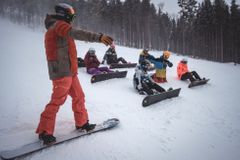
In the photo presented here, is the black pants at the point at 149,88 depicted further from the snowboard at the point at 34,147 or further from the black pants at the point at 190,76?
the black pants at the point at 190,76

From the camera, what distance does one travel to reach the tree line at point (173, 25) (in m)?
40.7

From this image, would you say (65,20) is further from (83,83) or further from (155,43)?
(155,43)

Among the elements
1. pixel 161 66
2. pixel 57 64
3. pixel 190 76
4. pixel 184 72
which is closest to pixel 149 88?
pixel 161 66

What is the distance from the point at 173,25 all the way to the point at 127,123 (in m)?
58.8

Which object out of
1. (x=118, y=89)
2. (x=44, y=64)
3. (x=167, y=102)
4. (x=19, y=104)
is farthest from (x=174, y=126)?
(x=44, y=64)

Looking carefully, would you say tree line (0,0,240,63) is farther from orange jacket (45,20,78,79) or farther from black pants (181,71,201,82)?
orange jacket (45,20,78,79)

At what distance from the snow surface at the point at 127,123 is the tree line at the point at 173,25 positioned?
115 feet

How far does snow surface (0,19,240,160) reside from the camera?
139 inches

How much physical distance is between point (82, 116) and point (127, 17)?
4680 cm

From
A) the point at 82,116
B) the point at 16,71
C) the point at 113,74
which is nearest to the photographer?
the point at 82,116

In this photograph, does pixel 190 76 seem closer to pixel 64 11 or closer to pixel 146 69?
pixel 146 69

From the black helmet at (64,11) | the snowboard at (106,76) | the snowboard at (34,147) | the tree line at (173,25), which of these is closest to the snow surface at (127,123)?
the snowboard at (34,147)

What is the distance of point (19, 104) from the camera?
530 centimetres

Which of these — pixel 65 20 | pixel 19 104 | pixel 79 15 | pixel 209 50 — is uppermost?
pixel 79 15
